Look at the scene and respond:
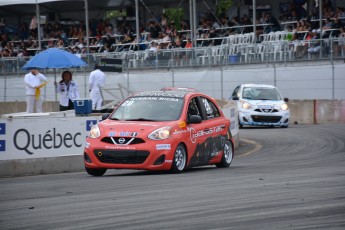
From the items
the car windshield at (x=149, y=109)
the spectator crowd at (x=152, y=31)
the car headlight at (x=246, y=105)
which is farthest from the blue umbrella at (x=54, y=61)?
the spectator crowd at (x=152, y=31)

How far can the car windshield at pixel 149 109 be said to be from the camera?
51.7 feet

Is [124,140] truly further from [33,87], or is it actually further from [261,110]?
[261,110]

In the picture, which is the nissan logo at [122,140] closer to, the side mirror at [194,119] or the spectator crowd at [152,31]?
the side mirror at [194,119]

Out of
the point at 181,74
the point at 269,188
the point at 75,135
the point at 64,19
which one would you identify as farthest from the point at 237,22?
the point at 269,188

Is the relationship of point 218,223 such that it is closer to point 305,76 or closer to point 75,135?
point 75,135

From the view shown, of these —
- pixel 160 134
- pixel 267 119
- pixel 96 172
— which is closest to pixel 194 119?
pixel 160 134

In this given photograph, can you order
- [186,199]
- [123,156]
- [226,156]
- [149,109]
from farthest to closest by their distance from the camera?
[226,156] → [149,109] → [123,156] → [186,199]

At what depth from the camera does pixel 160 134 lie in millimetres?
15062

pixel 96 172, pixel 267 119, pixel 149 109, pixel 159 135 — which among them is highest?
pixel 149 109

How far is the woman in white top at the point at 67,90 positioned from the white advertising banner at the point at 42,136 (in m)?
7.28

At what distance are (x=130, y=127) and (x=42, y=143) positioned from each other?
7.96 ft

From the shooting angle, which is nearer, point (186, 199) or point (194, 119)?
point (186, 199)

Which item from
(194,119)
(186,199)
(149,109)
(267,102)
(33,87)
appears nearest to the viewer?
(186,199)

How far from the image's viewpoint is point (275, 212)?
9.70 meters
